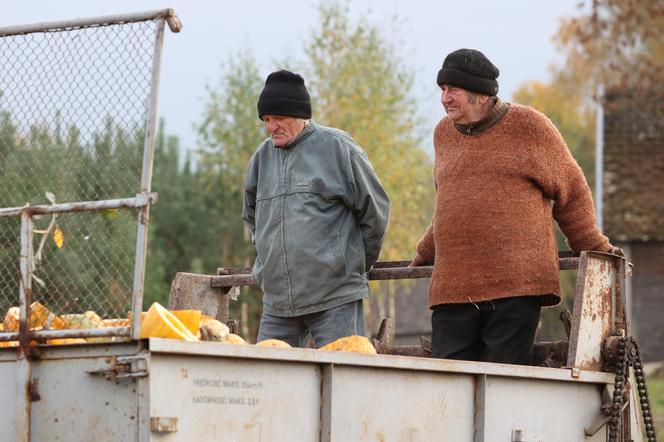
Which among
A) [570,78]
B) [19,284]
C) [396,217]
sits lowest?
[19,284]

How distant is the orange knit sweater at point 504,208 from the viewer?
5.98m

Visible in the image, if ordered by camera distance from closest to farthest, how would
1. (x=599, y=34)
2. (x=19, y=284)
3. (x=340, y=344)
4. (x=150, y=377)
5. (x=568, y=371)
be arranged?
(x=150, y=377) < (x=19, y=284) < (x=340, y=344) < (x=568, y=371) < (x=599, y=34)

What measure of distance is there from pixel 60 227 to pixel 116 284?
0.31 meters

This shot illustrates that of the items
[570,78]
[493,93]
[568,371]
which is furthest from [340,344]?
[570,78]

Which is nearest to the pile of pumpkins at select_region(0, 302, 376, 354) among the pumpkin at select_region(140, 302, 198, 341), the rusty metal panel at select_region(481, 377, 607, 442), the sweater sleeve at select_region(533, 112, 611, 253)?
the pumpkin at select_region(140, 302, 198, 341)

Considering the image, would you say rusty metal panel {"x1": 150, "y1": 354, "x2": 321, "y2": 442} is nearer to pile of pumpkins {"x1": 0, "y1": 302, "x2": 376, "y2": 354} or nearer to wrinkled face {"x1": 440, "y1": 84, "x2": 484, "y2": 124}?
pile of pumpkins {"x1": 0, "y1": 302, "x2": 376, "y2": 354}

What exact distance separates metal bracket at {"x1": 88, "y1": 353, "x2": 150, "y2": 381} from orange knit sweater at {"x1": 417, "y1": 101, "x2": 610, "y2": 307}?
2118mm

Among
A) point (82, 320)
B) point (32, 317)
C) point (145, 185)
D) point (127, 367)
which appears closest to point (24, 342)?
point (32, 317)

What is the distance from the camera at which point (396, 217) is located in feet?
94.6

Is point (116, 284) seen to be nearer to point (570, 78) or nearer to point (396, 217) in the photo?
point (396, 217)

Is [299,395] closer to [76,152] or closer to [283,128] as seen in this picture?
[76,152]

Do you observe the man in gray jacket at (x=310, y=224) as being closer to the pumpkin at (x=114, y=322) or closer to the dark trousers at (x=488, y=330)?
the dark trousers at (x=488, y=330)

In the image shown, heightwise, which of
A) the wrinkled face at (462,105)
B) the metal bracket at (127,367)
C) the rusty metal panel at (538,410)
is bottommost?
the rusty metal panel at (538,410)

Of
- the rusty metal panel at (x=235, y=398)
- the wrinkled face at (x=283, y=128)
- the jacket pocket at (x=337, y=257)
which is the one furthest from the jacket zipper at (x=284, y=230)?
the rusty metal panel at (x=235, y=398)
